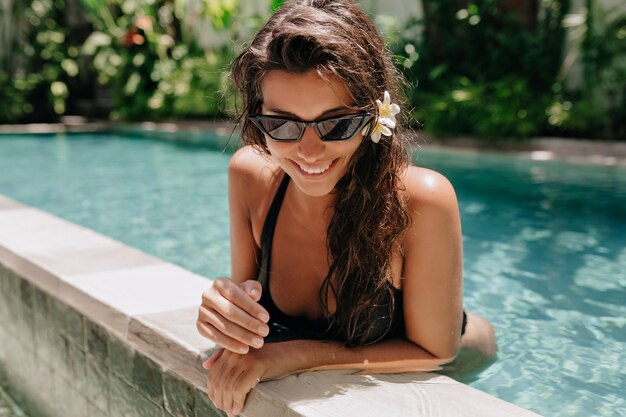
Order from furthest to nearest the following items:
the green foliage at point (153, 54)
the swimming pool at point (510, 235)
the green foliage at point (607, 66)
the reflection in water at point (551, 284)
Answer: the green foliage at point (153, 54) → the green foliage at point (607, 66) → the swimming pool at point (510, 235) → the reflection in water at point (551, 284)

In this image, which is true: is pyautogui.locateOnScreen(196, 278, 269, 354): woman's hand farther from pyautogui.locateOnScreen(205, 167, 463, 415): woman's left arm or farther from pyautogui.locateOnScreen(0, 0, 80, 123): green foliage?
pyautogui.locateOnScreen(0, 0, 80, 123): green foliage

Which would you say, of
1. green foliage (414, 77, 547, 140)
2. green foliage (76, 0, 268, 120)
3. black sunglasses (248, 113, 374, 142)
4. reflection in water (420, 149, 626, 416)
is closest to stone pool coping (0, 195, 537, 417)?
black sunglasses (248, 113, 374, 142)

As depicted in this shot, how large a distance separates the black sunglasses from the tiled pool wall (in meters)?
0.78

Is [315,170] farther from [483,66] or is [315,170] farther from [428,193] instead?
[483,66]

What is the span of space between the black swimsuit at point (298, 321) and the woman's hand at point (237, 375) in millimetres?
312

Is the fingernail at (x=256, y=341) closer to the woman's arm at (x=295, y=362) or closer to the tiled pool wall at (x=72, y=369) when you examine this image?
the woman's arm at (x=295, y=362)

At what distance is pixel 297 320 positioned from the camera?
88.0 inches

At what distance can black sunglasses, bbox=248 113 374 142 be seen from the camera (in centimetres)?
173

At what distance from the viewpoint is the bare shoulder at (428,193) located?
6.30 ft

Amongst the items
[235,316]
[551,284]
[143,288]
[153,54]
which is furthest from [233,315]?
[153,54]

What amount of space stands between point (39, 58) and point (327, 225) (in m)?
17.2

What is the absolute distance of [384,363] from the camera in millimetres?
1979

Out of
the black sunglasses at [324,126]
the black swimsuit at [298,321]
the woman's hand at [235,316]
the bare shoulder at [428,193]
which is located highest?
the black sunglasses at [324,126]

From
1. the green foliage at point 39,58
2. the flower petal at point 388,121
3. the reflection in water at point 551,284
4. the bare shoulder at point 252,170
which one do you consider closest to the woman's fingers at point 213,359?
the bare shoulder at point 252,170
